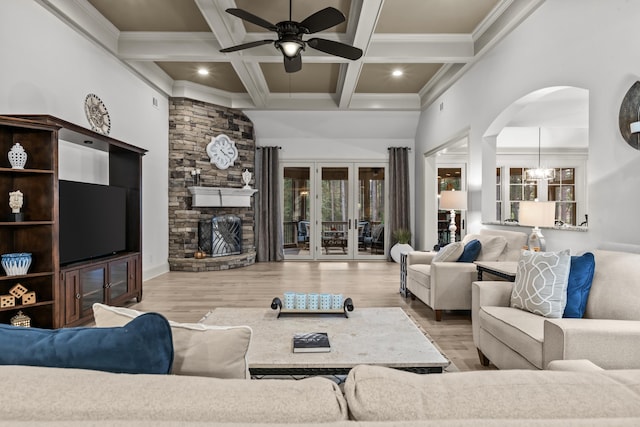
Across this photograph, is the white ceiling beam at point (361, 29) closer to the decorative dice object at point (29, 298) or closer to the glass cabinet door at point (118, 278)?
the glass cabinet door at point (118, 278)

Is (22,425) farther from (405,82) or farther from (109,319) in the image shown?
(405,82)

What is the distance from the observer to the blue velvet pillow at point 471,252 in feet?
14.1

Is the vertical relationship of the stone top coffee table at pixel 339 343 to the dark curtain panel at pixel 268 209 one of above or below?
below

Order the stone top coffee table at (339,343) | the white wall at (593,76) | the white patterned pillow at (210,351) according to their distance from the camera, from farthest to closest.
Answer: the white wall at (593,76) → the stone top coffee table at (339,343) → the white patterned pillow at (210,351)

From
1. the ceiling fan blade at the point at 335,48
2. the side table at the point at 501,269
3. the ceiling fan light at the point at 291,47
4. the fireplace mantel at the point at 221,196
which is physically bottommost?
the side table at the point at 501,269

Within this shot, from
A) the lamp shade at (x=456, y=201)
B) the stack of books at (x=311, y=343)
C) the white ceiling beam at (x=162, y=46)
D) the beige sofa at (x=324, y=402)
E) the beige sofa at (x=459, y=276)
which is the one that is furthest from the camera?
the lamp shade at (x=456, y=201)

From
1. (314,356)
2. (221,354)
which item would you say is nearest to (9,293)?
(314,356)

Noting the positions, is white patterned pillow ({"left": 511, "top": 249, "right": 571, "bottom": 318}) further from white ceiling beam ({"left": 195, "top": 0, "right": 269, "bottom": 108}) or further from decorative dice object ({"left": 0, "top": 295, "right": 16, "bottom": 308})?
decorative dice object ({"left": 0, "top": 295, "right": 16, "bottom": 308})

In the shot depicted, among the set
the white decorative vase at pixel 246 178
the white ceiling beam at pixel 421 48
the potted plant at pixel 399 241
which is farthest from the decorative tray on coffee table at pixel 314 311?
the potted plant at pixel 399 241

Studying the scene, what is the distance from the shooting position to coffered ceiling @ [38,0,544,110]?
424 cm

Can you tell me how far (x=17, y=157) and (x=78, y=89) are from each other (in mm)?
1651

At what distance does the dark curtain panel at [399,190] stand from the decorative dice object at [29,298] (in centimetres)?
670

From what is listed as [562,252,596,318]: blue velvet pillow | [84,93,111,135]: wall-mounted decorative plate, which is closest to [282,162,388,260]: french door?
[84,93,111,135]: wall-mounted decorative plate

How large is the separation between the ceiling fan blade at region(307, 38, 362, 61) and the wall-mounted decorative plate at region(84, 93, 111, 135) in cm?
280
